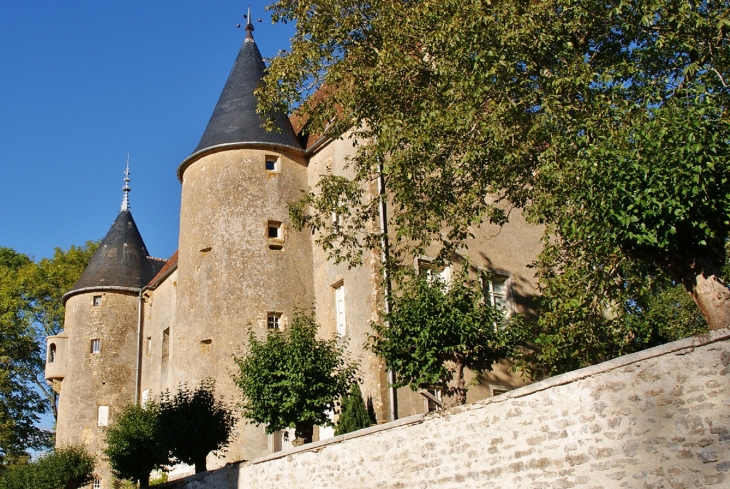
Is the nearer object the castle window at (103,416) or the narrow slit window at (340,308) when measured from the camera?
the narrow slit window at (340,308)

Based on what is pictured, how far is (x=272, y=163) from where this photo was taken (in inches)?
831

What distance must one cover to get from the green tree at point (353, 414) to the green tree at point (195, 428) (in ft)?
9.69

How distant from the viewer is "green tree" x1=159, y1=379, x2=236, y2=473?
16.5m

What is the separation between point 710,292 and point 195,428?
36.4 feet

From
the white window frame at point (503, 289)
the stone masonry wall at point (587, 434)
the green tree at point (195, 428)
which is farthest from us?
the white window frame at point (503, 289)

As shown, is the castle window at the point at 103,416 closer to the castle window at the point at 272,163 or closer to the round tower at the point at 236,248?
the round tower at the point at 236,248

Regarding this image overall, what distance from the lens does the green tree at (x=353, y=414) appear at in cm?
1527

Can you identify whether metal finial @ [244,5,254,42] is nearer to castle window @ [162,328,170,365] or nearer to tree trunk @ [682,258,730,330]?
castle window @ [162,328,170,365]

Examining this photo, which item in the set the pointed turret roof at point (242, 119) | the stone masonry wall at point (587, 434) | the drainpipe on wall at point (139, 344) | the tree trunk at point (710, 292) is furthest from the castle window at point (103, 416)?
the tree trunk at point (710, 292)

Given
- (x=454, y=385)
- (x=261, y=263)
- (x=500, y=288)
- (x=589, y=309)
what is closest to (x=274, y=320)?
(x=261, y=263)

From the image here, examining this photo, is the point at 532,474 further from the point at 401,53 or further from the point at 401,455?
the point at 401,53

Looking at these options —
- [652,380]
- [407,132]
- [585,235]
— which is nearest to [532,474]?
[652,380]

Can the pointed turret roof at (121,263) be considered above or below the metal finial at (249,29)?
below

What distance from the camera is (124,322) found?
29.1 meters
